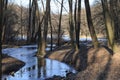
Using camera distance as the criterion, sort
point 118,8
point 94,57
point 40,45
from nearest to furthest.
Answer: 1. point 94,57
2. point 40,45
3. point 118,8

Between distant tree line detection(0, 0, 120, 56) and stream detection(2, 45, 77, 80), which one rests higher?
distant tree line detection(0, 0, 120, 56)

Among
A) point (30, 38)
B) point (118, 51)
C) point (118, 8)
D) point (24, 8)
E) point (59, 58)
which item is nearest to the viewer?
point (118, 51)

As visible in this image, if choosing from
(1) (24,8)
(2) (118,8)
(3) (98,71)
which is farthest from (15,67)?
(1) (24,8)

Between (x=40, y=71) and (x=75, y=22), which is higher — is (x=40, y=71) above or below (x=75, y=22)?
below

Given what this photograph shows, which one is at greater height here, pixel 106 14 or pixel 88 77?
pixel 106 14

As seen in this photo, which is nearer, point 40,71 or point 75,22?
point 40,71

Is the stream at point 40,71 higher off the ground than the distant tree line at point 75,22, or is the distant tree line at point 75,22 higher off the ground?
the distant tree line at point 75,22

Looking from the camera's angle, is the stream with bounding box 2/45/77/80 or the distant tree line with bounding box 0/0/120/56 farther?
the distant tree line with bounding box 0/0/120/56

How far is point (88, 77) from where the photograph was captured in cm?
1463

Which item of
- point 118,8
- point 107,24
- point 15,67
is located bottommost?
point 15,67

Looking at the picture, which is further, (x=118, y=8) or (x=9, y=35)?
(x=9, y=35)

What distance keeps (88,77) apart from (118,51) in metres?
7.93

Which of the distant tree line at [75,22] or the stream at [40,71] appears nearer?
the stream at [40,71]

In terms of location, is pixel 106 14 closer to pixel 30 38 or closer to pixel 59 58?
pixel 59 58
